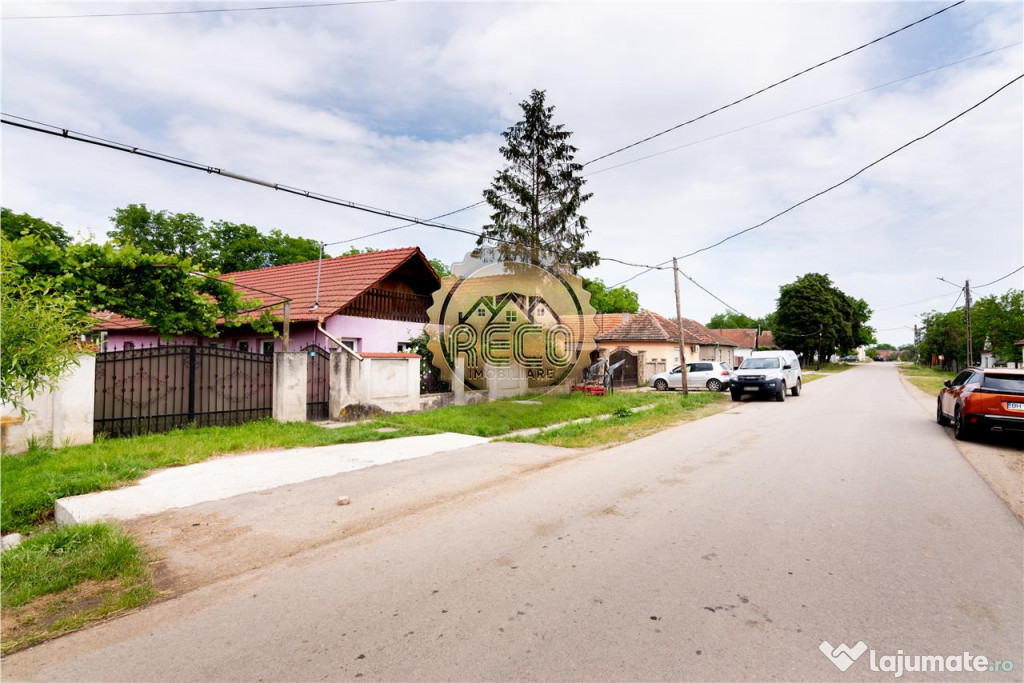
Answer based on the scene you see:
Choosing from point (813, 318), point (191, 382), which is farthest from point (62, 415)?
point (813, 318)

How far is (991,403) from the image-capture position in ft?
32.7

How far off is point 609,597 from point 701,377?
927 inches

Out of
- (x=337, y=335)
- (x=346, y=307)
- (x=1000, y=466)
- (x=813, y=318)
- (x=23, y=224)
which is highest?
(x=23, y=224)

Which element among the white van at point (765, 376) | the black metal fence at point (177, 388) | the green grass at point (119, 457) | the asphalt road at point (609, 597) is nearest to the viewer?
the asphalt road at point (609, 597)

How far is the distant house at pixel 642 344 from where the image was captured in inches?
1178

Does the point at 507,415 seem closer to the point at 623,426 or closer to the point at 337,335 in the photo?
the point at 623,426

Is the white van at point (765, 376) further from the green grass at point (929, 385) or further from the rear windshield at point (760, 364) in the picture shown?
the green grass at point (929, 385)

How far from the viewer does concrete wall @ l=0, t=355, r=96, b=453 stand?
26.4ft

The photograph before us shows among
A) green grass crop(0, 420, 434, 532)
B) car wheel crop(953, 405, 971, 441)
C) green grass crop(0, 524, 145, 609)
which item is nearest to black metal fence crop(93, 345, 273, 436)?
green grass crop(0, 420, 434, 532)

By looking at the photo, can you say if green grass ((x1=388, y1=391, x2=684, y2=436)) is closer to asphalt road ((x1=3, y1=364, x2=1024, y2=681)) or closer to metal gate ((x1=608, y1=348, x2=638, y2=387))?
asphalt road ((x1=3, y1=364, x2=1024, y2=681))

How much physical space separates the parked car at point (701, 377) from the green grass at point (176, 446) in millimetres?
11057

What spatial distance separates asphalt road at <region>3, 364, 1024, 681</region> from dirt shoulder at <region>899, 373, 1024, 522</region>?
284mm

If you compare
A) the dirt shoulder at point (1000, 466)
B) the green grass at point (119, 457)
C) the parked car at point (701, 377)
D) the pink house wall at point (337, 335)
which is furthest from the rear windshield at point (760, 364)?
the green grass at point (119, 457)

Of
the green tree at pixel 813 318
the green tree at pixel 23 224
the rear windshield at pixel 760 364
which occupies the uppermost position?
the green tree at pixel 23 224
